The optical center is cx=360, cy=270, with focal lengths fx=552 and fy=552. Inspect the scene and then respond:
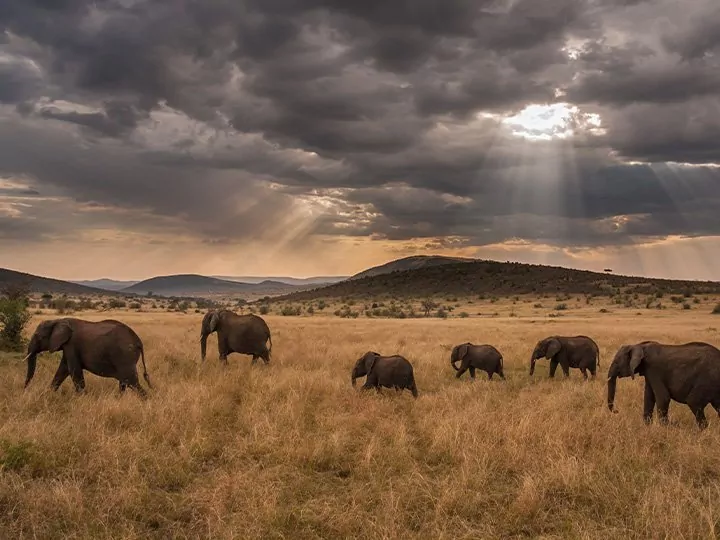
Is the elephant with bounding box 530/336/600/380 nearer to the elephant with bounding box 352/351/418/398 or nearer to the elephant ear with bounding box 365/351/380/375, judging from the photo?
the elephant with bounding box 352/351/418/398

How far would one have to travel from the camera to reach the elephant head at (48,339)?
11.9 m

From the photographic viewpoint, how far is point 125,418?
32.0ft

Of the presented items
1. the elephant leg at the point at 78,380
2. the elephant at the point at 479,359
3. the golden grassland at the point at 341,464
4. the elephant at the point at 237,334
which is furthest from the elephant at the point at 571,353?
the elephant leg at the point at 78,380

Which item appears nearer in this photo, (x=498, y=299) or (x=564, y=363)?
(x=564, y=363)

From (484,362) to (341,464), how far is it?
910cm

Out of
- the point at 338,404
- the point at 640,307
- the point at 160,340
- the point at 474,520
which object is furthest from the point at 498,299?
the point at 474,520

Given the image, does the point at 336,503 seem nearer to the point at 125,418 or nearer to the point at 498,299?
the point at 125,418

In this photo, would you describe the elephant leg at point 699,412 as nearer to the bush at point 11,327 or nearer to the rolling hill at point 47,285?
the bush at point 11,327

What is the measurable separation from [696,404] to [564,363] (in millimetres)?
7019

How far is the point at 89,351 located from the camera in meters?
11.9

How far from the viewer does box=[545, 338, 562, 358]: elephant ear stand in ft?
54.7

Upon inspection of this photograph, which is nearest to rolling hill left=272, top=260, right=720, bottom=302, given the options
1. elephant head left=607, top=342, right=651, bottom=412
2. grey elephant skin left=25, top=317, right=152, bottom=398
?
elephant head left=607, top=342, right=651, bottom=412

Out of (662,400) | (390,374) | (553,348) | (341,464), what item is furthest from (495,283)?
(341,464)

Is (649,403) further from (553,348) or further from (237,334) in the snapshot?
(237,334)
